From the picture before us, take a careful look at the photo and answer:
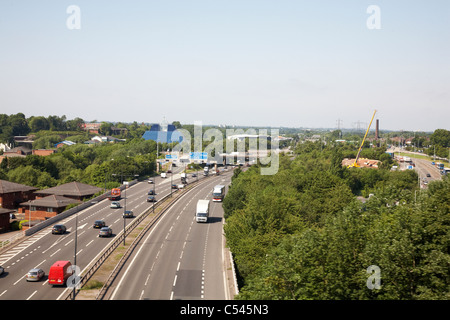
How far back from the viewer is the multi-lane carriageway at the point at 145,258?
100ft

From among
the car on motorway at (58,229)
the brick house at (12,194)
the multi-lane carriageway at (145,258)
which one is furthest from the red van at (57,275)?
the brick house at (12,194)

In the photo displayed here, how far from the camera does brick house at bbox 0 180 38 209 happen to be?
69.9 meters

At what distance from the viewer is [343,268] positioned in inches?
952

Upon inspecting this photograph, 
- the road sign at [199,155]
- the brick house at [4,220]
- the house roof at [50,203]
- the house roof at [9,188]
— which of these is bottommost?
the brick house at [4,220]

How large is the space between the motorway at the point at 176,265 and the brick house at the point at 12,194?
30.8 m

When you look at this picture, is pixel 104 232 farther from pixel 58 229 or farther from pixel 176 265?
pixel 176 265

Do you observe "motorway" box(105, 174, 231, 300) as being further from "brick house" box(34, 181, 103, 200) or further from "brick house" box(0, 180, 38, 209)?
"brick house" box(0, 180, 38, 209)

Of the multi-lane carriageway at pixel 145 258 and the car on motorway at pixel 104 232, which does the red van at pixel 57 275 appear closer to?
Answer: the multi-lane carriageway at pixel 145 258

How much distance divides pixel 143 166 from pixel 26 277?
75.7 meters

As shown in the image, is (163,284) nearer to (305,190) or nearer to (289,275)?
(289,275)

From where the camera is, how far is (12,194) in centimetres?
7225

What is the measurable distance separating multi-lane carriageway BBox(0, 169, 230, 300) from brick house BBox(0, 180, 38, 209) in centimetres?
1658

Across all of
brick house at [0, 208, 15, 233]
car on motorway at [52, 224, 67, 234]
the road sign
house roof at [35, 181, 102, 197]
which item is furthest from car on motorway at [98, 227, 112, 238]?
the road sign

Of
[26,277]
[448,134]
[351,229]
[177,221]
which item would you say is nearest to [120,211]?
[177,221]
